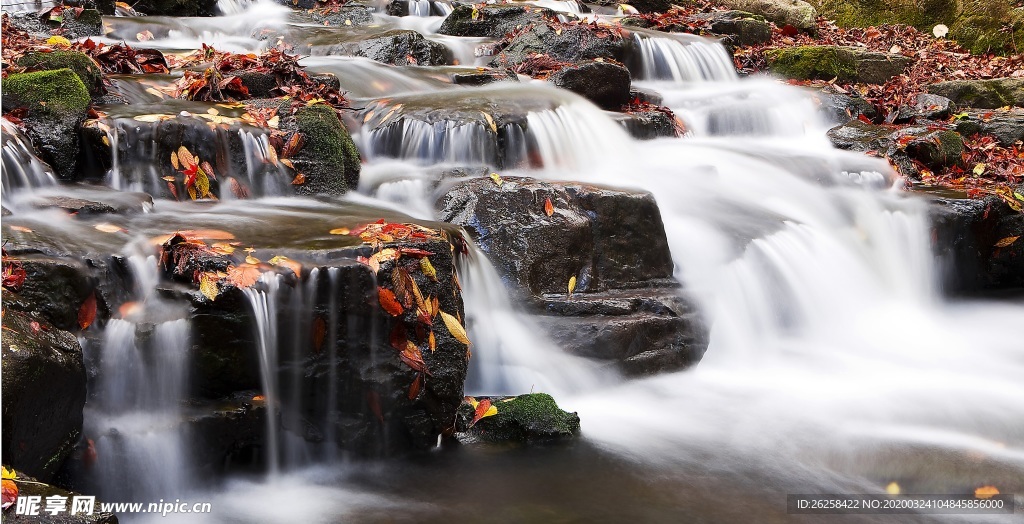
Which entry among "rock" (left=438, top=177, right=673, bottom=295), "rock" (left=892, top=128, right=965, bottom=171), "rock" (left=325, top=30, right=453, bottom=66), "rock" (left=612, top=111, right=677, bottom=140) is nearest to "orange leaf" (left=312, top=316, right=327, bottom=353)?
"rock" (left=438, top=177, right=673, bottom=295)

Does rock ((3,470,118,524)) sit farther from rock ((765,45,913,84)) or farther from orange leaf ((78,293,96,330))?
rock ((765,45,913,84))

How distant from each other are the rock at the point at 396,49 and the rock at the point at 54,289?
6172 millimetres

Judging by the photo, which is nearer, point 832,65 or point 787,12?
point 832,65

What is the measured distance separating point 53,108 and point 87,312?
235cm

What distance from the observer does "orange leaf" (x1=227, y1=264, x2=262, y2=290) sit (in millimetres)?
3533

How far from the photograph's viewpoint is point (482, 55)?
33.6 ft

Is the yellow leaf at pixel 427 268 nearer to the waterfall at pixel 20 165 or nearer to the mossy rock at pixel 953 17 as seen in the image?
the waterfall at pixel 20 165

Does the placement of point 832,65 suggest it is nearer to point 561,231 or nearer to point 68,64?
point 561,231

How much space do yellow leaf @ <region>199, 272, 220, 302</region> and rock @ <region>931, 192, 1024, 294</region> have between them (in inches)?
246

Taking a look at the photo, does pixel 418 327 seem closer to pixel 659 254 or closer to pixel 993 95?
pixel 659 254

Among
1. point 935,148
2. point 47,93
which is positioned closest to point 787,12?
point 935,148

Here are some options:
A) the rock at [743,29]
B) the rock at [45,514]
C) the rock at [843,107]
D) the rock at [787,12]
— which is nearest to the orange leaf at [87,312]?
the rock at [45,514]

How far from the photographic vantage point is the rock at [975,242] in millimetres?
7117

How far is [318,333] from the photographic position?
Answer: 3.72m
